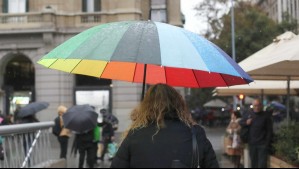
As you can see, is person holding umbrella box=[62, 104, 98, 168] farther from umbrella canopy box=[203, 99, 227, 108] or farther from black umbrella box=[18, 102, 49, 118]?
umbrella canopy box=[203, 99, 227, 108]

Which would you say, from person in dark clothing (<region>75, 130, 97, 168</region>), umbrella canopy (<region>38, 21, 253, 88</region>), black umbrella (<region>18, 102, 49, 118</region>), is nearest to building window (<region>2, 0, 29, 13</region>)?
black umbrella (<region>18, 102, 49, 118</region>)

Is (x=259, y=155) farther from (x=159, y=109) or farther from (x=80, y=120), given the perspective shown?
(x=159, y=109)

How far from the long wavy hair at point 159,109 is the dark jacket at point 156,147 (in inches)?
1.9

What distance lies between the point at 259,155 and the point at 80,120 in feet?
13.5

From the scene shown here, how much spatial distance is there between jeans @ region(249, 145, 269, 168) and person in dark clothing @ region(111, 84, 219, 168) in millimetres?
7370

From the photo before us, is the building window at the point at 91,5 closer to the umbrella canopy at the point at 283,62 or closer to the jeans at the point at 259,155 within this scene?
the jeans at the point at 259,155

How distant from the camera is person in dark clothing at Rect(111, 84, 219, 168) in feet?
12.1

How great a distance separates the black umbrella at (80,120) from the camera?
12414mm

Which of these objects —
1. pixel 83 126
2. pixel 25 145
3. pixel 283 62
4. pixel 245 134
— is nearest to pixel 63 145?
pixel 83 126

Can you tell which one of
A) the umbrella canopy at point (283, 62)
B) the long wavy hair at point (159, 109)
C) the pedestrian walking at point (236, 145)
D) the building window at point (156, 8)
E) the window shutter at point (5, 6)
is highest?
the window shutter at point (5, 6)

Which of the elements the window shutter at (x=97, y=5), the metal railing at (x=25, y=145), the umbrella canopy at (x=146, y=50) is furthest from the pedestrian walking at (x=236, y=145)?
the window shutter at (x=97, y=5)

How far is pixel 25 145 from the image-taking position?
9711 millimetres

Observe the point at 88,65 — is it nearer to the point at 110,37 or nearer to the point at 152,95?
the point at 110,37

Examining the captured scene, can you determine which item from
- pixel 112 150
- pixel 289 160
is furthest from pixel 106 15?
pixel 289 160
